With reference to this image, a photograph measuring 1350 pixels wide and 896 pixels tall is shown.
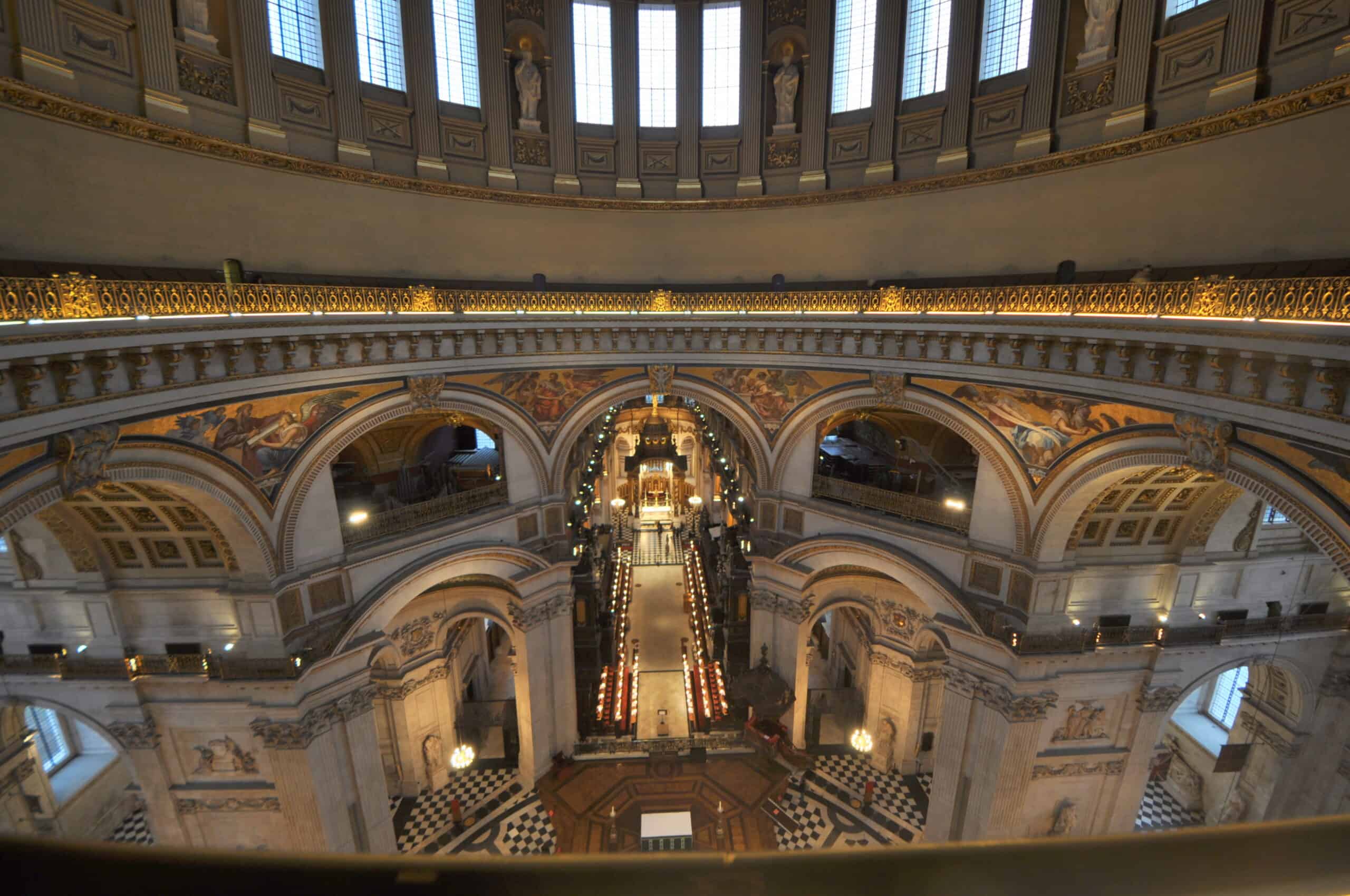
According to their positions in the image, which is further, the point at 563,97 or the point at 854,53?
the point at 563,97

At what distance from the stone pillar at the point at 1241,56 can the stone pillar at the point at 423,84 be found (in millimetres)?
13191

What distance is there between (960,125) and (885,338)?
15.2 ft

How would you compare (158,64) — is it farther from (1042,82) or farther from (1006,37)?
(1042,82)

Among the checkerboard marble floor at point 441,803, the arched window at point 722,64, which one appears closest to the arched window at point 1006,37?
the arched window at point 722,64

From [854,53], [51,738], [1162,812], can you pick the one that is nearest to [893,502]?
[854,53]

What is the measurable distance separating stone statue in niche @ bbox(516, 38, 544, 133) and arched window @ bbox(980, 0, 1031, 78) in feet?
29.9

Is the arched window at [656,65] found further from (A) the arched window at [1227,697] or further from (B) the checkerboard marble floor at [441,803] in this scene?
(A) the arched window at [1227,697]

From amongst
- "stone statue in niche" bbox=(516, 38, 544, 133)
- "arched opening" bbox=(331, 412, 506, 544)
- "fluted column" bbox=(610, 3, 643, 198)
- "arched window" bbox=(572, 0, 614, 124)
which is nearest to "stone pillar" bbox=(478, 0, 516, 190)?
"stone statue in niche" bbox=(516, 38, 544, 133)

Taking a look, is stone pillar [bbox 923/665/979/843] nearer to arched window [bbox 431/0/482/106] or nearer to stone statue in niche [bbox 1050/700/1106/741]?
stone statue in niche [bbox 1050/700/1106/741]

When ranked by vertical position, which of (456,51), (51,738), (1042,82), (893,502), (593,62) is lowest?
(51,738)

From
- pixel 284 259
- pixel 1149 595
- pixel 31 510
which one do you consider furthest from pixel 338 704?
pixel 1149 595

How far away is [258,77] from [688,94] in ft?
27.5

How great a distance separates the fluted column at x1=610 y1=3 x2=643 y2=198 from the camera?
43.2ft

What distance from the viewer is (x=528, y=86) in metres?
12.9
